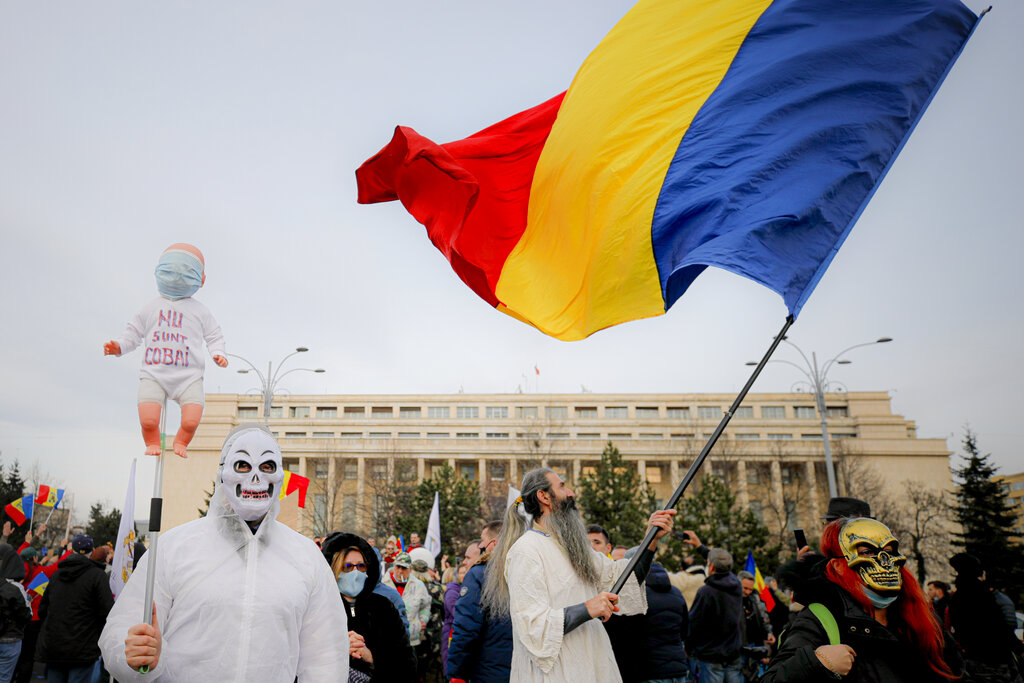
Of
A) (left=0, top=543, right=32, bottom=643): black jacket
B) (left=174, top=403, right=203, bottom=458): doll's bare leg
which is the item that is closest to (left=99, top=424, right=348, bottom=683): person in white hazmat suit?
(left=174, top=403, right=203, bottom=458): doll's bare leg

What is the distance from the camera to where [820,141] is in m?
4.22

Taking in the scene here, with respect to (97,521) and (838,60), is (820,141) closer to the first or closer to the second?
(838,60)

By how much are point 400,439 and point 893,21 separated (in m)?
73.7

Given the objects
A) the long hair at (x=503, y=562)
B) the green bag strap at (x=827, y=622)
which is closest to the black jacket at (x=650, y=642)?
the long hair at (x=503, y=562)

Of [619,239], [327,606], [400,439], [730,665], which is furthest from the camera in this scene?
[400,439]

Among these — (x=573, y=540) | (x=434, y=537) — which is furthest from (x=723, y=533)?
(x=573, y=540)

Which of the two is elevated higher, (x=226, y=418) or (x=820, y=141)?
(x=226, y=418)

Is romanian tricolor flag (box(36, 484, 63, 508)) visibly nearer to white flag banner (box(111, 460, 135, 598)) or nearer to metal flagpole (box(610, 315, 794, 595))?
white flag banner (box(111, 460, 135, 598))

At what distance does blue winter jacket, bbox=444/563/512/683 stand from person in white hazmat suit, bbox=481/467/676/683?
68 cm

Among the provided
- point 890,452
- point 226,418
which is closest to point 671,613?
Result: point 226,418

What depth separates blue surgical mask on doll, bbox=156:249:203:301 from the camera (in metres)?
4.61

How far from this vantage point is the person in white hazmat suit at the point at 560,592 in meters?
3.83

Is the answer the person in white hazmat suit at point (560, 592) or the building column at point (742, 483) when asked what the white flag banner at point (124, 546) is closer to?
the person in white hazmat suit at point (560, 592)

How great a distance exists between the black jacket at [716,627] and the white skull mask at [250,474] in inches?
223
